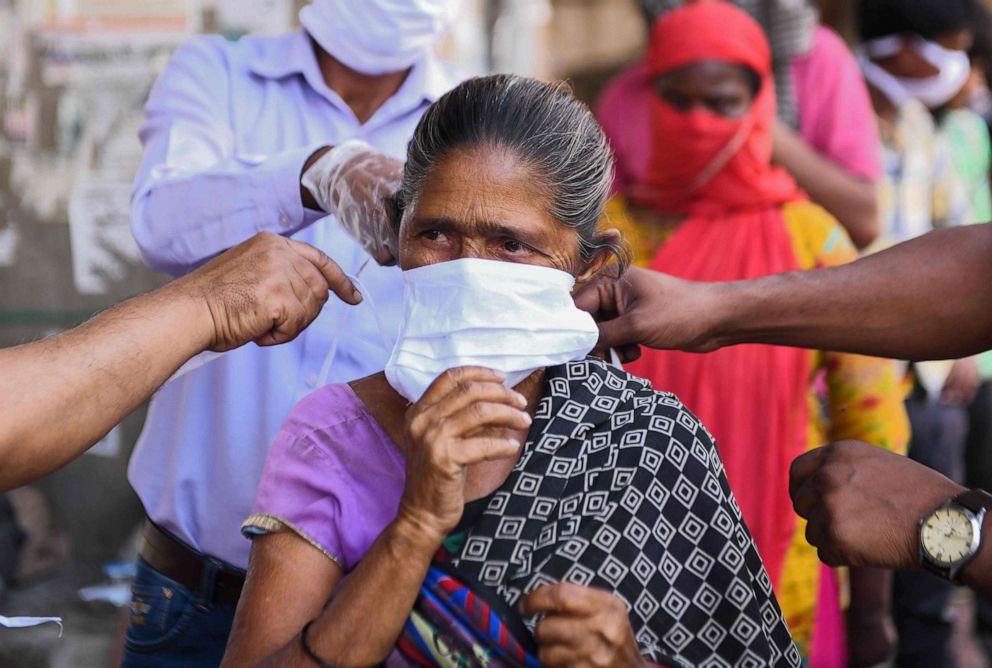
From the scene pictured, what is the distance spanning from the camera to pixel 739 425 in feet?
10.3

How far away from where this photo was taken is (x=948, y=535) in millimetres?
1792

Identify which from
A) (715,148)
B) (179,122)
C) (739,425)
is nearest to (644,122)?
(715,148)

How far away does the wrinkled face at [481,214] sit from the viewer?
1.90 m

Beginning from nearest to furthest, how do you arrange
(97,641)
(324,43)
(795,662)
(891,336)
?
(795,662) → (891,336) → (324,43) → (97,641)

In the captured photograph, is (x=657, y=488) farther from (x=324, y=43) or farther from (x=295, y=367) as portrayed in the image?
(x=324, y=43)

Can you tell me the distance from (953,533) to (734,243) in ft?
5.46

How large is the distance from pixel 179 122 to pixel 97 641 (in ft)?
7.55

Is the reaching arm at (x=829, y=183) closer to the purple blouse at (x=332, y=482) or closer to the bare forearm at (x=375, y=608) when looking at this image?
the purple blouse at (x=332, y=482)

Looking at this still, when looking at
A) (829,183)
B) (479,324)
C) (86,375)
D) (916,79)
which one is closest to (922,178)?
(916,79)

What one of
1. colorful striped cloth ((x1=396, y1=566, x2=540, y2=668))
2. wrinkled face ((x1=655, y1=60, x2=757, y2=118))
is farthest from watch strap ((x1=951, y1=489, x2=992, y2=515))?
wrinkled face ((x1=655, y1=60, x2=757, y2=118))

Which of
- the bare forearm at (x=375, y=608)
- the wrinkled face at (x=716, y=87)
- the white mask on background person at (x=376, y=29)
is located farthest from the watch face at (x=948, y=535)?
the wrinkled face at (x=716, y=87)

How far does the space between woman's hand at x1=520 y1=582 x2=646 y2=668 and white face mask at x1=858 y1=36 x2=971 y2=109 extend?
3.54 metres

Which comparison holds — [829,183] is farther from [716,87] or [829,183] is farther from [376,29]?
[376,29]

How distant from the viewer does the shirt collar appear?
246cm
